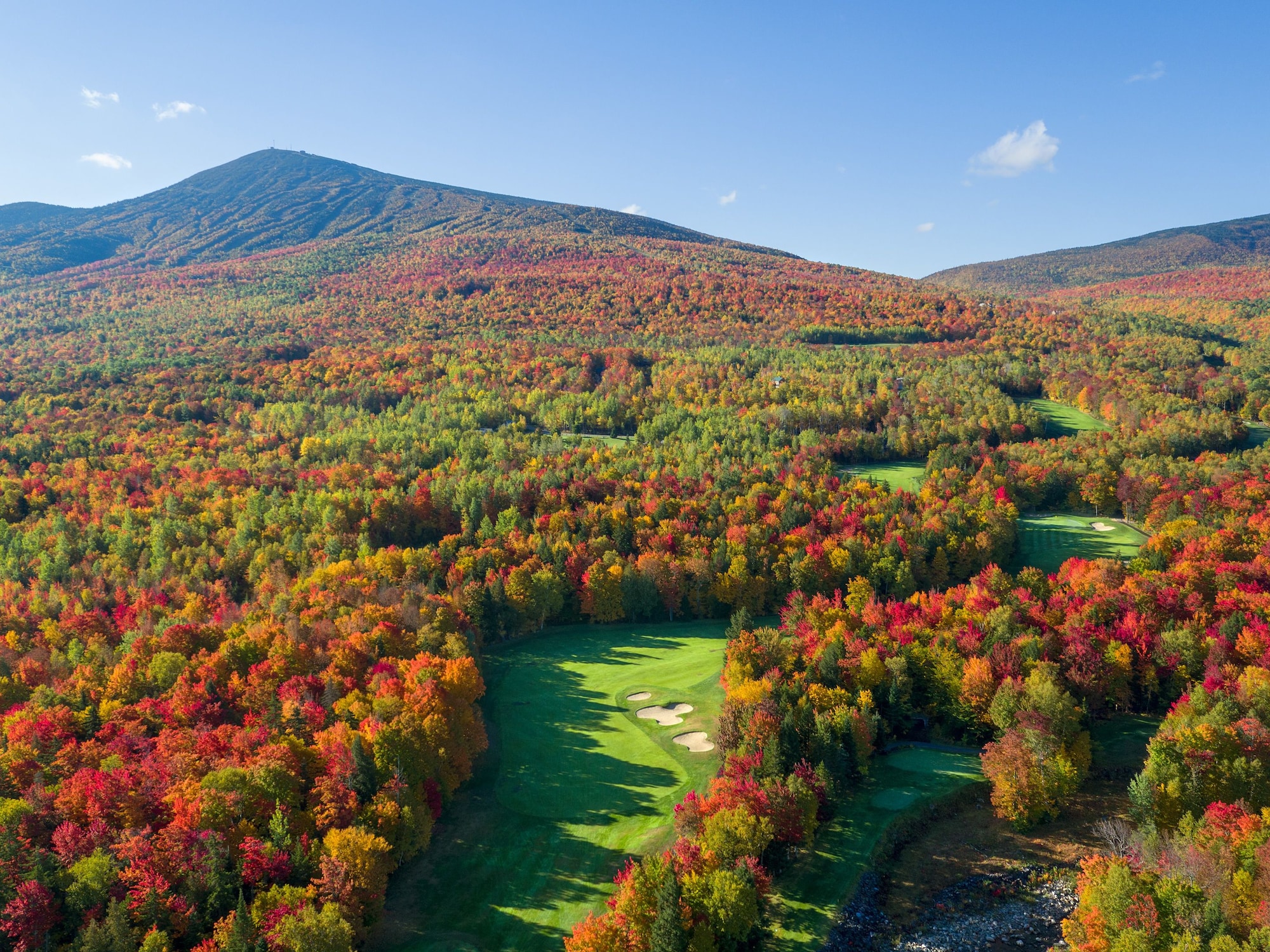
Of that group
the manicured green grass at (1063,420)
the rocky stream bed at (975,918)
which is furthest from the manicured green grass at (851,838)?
the manicured green grass at (1063,420)

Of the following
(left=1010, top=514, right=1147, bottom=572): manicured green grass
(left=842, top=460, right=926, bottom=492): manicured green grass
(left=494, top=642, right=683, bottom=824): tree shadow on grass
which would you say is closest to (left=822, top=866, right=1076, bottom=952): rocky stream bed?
(left=494, top=642, right=683, bottom=824): tree shadow on grass

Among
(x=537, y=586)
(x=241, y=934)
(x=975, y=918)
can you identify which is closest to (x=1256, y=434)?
(x=537, y=586)

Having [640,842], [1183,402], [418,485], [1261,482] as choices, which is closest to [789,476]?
[418,485]

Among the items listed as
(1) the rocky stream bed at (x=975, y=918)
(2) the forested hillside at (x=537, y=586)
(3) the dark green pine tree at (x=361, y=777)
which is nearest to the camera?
(1) the rocky stream bed at (x=975, y=918)

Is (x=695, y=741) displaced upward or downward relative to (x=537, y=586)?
downward

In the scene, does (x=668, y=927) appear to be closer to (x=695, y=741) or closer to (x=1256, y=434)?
(x=695, y=741)

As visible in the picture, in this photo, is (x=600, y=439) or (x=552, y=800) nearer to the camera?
(x=552, y=800)

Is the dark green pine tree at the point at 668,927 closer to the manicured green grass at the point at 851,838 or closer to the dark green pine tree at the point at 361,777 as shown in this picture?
the manicured green grass at the point at 851,838
